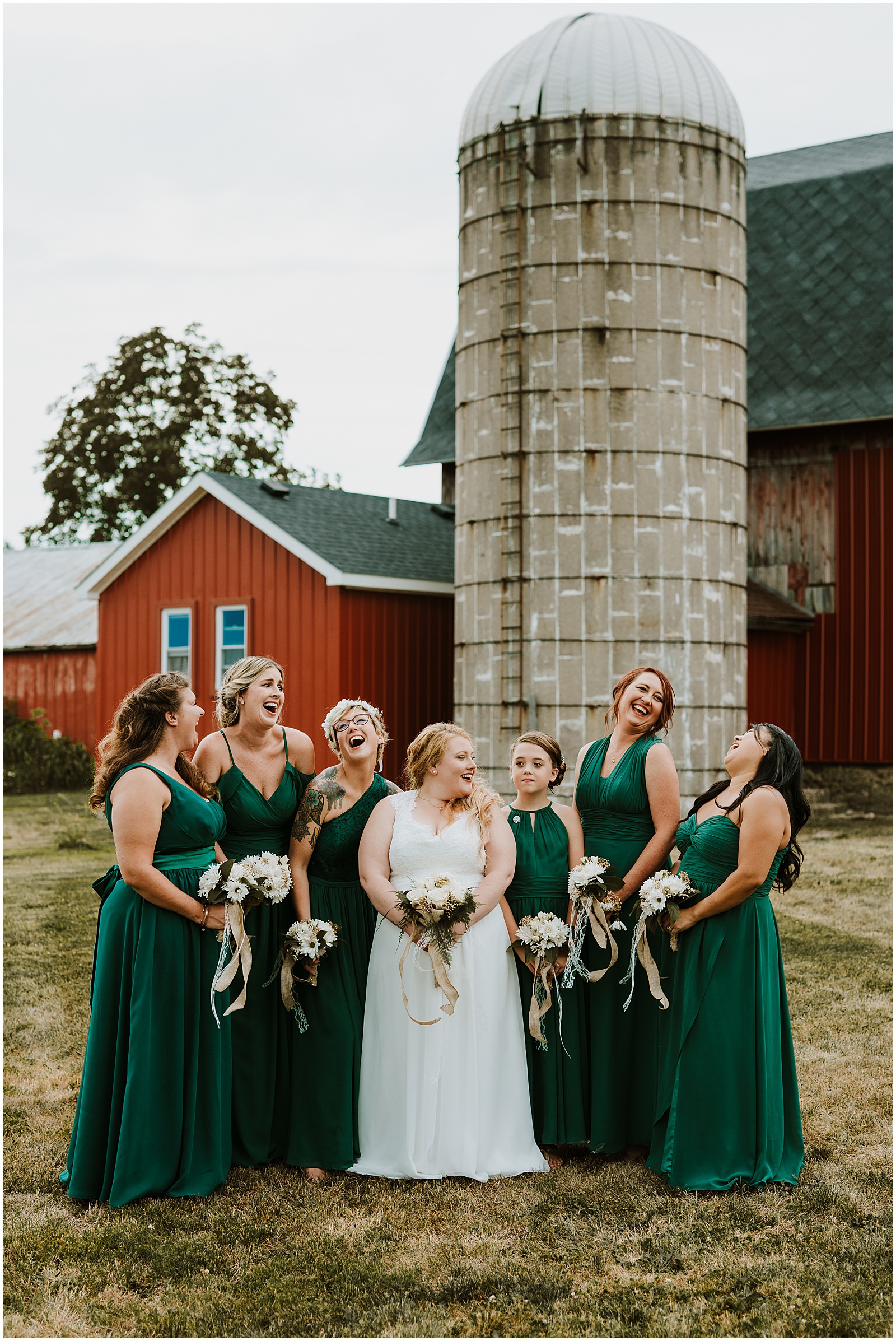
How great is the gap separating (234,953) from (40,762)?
21408 millimetres

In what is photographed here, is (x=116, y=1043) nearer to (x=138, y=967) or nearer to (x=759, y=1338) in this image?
(x=138, y=967)

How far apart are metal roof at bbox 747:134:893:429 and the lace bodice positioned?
15.3m

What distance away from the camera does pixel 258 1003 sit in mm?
5383

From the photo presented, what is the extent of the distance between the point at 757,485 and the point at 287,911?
52.6 feet

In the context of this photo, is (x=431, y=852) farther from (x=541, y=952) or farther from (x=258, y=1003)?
(x=258, y=1003)

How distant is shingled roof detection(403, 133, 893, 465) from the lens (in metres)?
19.4

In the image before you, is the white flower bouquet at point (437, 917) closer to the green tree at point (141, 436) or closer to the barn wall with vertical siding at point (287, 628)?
the barn wall with vertical siding at point (287, 628)

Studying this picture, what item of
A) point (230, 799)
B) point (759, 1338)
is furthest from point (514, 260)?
point (759, 1338)

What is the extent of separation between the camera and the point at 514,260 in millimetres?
14484

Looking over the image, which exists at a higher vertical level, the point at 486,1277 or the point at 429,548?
the point at 429,548

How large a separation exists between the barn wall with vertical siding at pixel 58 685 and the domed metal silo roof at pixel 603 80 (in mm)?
15286

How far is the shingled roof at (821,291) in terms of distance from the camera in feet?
63.5

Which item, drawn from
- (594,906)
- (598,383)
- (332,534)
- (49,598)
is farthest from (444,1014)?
(49,598)

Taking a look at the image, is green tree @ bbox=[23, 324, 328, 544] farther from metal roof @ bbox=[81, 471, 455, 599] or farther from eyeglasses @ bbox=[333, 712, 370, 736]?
eyeglasses @ bbox=[333, 712, 370, 736]
